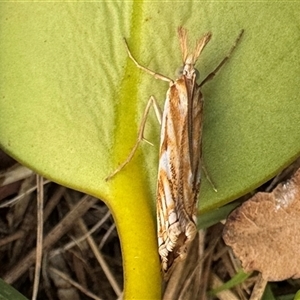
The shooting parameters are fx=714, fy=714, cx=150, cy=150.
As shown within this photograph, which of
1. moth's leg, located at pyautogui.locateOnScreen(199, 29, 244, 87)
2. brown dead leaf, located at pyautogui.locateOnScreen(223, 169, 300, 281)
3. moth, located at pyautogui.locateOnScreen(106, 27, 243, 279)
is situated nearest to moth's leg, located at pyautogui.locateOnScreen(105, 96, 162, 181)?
moth, located at pyautogui.locateOnScreen(106, 27, 243, 279)

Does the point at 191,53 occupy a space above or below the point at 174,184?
above

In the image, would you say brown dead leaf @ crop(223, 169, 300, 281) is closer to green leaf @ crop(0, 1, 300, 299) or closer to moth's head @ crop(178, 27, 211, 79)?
green leaf @ crop(0, 1, 300, 299)

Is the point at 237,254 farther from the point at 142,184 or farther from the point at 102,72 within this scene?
the point at 102,72

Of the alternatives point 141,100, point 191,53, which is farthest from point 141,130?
point 191,53

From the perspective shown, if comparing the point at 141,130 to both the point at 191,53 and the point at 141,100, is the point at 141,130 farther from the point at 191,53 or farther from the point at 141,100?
the point at 191,53

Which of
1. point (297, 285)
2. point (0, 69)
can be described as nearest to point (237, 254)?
point (297, 285)
